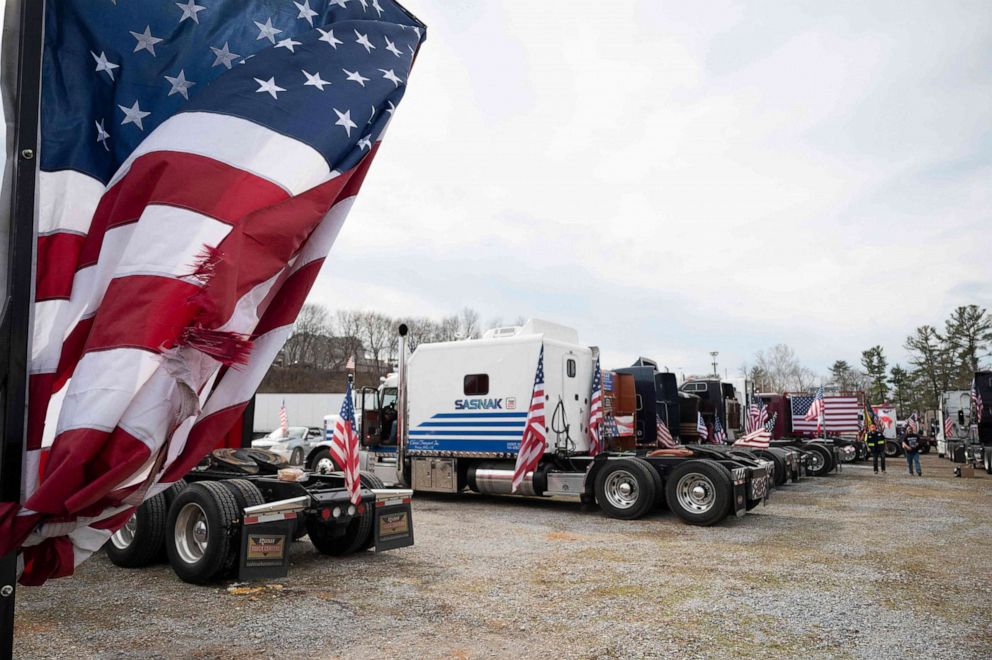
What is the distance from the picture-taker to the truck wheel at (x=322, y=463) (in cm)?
1484

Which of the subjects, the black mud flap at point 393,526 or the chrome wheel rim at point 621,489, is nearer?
the black mud flap at point 393,526

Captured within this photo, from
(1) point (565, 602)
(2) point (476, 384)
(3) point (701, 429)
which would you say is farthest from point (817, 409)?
(1) point (565, 602)

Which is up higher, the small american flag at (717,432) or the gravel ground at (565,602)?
the small american flag at (717,432)

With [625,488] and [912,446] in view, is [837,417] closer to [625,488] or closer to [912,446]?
[912,446]

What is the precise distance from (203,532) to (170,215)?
227 inches

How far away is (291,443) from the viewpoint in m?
30.5

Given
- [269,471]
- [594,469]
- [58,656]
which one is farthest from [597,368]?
[58,656]

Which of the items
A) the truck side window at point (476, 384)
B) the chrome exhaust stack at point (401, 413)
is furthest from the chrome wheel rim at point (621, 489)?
the chrome exhaust stack at point (401, 413)

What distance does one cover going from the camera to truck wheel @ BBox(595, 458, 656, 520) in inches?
433

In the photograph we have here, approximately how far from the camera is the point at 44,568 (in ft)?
6.11

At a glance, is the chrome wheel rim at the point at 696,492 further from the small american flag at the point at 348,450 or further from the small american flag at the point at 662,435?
the small american flag at the point at 348,450

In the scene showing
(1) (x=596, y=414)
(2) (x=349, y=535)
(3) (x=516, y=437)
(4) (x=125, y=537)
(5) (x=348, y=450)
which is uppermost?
(1) (x=596, y=414)

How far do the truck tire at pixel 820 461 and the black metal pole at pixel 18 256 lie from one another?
71.5ft

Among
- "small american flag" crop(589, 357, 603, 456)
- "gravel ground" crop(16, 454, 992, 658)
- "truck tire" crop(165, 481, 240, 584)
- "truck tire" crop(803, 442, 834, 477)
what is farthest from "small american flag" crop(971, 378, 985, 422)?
"truck tire" crop(165, 481, 240, 584)
